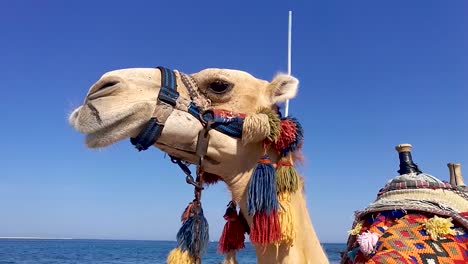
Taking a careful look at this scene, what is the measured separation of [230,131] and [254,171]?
10.4 inches

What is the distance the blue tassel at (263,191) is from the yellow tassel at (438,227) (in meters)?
0.77

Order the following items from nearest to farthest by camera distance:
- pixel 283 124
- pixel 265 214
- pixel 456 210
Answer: pixel 456 210
pixel 265 214
pixel 283 124

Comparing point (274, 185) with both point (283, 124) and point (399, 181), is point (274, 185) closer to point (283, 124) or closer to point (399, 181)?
point (283, 124)

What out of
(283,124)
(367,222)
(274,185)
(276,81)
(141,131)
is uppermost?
(276,81)

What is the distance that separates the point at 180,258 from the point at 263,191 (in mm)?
568

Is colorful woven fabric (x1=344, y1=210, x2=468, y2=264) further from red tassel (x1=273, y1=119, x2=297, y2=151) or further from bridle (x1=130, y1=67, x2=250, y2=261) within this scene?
bridle (x1=130, y1=67, x2=250, y2=261)

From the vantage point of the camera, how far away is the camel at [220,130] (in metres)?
2.35

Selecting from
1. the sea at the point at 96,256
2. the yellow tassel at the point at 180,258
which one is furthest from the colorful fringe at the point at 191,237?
the sea at the point at 96,256

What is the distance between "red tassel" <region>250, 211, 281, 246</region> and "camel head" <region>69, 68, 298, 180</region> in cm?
34

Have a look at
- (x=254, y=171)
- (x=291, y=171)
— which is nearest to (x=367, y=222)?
(x=291, y=171)

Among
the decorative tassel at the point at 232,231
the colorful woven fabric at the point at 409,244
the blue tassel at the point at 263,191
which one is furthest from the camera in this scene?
the decorative tassel at the point at 232,231

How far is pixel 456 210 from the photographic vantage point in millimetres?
2354

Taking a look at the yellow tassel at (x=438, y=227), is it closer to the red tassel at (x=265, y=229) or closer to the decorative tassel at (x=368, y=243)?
the decorative tassel at (x=368, y=243)

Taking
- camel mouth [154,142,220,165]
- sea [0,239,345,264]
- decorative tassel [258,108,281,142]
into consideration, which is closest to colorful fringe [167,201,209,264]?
camel mouth [154,142,220,165]
